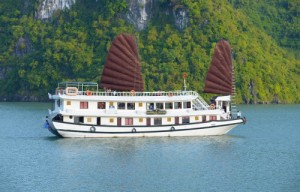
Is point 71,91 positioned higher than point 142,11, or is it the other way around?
point 142,11

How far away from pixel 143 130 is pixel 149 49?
4506 cm

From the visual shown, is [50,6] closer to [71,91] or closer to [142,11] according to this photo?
[142,11]

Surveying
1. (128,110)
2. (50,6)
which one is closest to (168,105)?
(128,110)

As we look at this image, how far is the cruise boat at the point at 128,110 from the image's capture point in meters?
40.7

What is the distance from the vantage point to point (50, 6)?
306 ft

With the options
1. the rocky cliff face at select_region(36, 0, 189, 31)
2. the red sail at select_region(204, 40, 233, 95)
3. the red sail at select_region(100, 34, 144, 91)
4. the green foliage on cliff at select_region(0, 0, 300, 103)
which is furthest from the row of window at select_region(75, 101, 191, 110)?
the rocky cliff face at select_region(36, 0, 189, 31)

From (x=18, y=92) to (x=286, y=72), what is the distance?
2888cm

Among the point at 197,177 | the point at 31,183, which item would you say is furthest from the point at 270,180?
the point at 31,183

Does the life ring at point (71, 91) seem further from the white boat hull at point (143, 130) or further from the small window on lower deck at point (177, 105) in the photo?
the small window on lower deck at point (177, 105)

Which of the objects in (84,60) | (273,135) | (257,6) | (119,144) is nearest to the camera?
(119,144)

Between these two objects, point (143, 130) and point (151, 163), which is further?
point (143, 130)

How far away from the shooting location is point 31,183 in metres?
30.6

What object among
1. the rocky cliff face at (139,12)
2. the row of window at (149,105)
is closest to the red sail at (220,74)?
the row of window at (149,105)

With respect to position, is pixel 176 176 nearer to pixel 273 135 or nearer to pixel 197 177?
pixel 197 177
